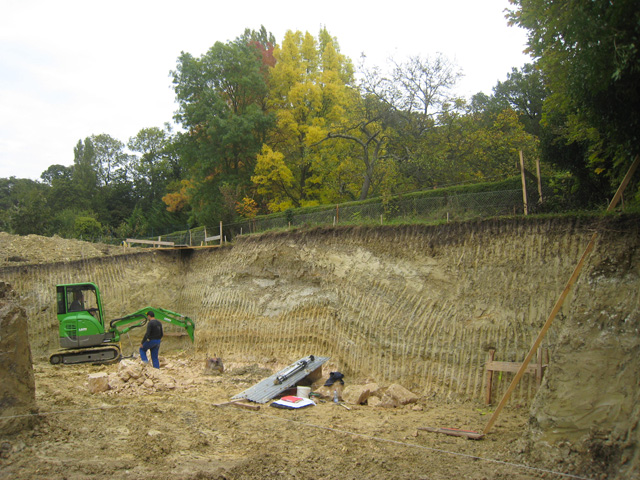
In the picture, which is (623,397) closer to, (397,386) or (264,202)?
(397,386)

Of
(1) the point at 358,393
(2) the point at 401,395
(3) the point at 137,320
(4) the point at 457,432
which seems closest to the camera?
(4) the point at 457,432

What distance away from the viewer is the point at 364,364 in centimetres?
1420

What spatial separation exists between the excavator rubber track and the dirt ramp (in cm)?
900

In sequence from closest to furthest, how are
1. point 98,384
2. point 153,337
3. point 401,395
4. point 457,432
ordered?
point 457,432 < point 98,384 < point 401,395 < point 153,337

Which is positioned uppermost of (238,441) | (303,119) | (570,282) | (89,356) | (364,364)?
(303,119)

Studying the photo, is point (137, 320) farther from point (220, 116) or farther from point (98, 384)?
point (220, 116)

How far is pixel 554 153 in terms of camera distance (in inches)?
581

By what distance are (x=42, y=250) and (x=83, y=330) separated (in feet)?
38.1

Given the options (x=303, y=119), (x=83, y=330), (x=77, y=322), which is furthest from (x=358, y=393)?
(x=303, y=119)

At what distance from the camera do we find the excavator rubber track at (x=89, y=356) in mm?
16406

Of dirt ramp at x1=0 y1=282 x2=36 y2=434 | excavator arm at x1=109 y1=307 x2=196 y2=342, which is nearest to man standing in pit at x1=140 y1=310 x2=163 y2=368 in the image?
excavator arm at x1=109 y1=307 x2=196 y2=342

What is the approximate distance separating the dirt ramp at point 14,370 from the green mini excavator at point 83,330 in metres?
8.32

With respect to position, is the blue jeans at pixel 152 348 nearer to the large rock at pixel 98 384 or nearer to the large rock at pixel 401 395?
the large rock at pixel 98 384

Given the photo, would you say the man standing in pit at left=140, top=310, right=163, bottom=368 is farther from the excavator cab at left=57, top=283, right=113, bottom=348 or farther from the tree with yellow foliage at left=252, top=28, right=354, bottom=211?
the tree with yellow foliage at left=252, top=28, right=354, bottom=211
